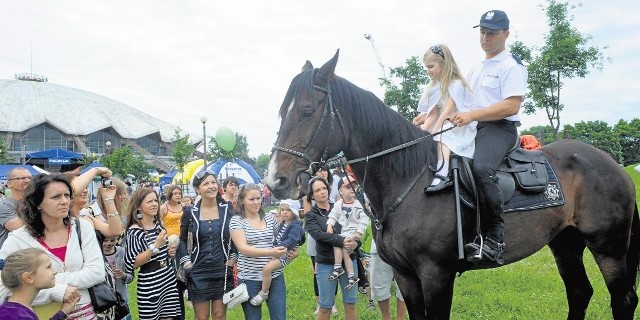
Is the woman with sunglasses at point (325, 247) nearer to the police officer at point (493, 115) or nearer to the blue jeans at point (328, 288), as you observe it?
the blue jeans at point (328, 288)

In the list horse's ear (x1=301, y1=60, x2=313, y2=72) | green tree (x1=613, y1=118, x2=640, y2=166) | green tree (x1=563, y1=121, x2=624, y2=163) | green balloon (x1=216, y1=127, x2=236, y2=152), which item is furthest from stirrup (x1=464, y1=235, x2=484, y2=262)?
green tree (x1=613, y1=118, x2=640, y2=166)

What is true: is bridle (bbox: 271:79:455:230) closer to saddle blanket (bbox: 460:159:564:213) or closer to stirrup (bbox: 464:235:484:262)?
saddle blanket (bbox: 460:159:564:213)

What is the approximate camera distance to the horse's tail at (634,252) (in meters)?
5.32

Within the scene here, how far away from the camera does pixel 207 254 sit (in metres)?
5.58

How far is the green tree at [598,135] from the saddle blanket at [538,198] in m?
33.3

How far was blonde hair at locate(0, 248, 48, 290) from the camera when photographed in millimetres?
3254

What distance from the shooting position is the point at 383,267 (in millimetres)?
6457

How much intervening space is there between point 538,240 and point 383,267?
227 cm

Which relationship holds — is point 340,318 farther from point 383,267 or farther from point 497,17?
point 497,17

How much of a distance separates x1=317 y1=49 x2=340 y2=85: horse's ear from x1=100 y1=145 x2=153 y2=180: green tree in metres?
41.5

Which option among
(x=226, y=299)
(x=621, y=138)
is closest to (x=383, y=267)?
(x=226, y=299)

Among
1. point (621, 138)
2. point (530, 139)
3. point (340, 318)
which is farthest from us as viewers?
point (621, 138)

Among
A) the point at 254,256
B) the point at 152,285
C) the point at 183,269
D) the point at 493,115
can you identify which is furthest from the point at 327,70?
the point at 152,285

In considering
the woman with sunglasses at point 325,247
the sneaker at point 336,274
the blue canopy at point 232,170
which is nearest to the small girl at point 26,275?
the woman with sunglasses at point 325,247
